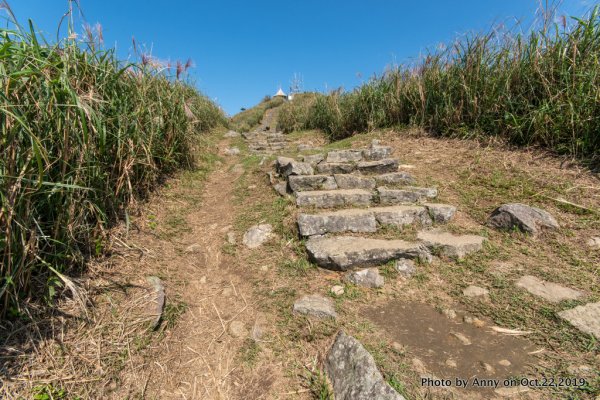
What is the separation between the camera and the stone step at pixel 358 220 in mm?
2635

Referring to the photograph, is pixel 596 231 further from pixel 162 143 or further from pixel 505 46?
pixel 162 143

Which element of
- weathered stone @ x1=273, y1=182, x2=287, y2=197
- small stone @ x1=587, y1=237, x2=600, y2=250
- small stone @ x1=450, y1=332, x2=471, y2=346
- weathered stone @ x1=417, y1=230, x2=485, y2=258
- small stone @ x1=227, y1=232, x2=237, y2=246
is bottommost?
small stone @ x1=450, y1=332, x2=471, y2=346

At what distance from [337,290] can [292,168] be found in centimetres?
193

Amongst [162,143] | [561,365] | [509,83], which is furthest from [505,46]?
[162,143]

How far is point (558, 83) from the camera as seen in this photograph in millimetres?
3436

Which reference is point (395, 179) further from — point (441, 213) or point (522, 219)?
point (522, 219)

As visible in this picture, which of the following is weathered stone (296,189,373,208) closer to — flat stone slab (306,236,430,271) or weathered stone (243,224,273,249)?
weathered stone (243,224,273,249)

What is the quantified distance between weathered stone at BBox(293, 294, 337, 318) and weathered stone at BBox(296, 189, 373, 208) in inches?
47.9

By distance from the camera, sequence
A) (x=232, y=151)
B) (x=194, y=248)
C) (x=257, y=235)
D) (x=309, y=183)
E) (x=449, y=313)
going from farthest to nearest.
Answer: (x=232, y=151)
(x=309, y=183)
(x=257, y=235)
(x=194, y=248)
(x=449, y=313)

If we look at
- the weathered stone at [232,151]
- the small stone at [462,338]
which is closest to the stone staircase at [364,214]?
the small stone at [462,338]

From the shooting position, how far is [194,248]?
267cm

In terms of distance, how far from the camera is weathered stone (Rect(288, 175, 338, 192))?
3.37 meters

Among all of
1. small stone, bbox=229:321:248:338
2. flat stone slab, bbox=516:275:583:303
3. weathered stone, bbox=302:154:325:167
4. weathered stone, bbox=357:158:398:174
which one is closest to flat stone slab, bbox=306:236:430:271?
flat stone slab, bbox=516:275:583:303

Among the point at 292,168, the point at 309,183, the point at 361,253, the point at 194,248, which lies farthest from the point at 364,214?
the point at 194,248
